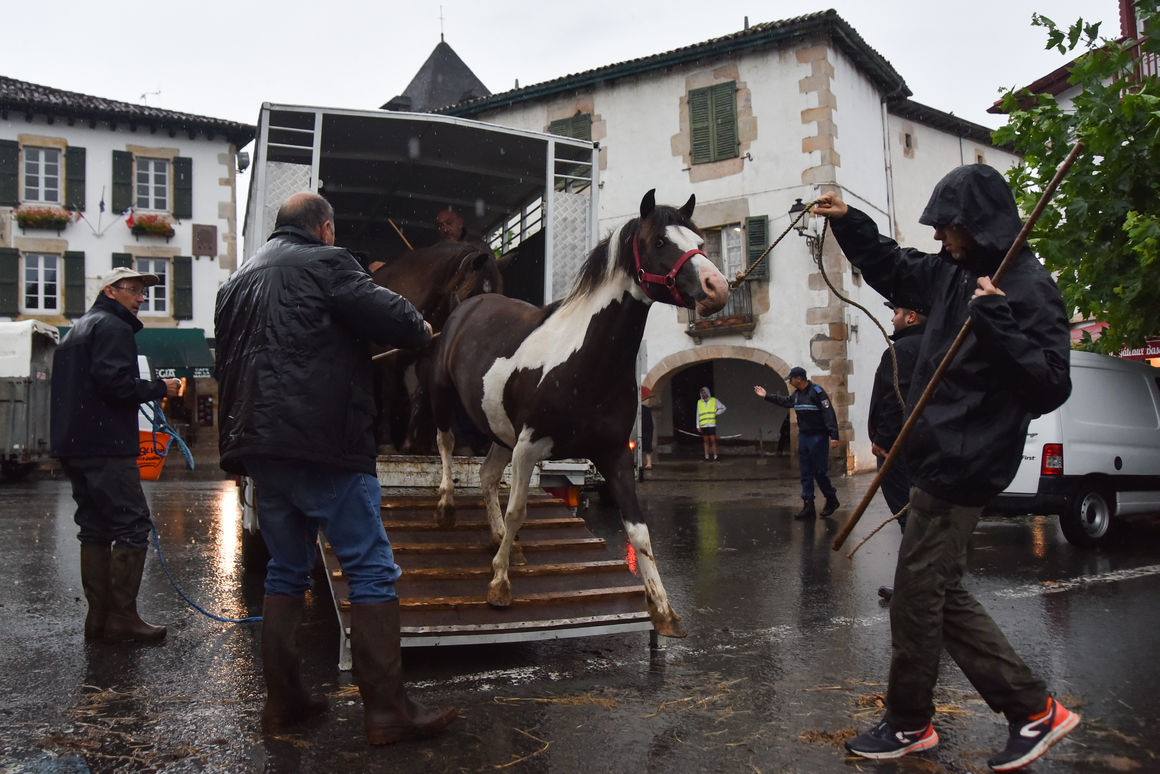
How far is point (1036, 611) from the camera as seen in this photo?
210 inches

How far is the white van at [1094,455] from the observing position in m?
8.02

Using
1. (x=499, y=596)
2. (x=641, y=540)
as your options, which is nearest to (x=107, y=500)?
(x=499, y=596)

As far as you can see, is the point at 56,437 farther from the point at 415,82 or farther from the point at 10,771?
the point at 415,82

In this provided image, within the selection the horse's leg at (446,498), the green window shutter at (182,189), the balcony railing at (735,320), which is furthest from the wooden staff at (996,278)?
the green window shutter at (182,189)

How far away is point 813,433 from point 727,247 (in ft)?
34.6

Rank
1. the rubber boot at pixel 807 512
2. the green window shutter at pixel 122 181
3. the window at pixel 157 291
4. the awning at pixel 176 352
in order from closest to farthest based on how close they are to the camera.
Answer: the rubber boot at pixel 807 512, the awning at pixel 176 352, the window at pixel 157 291, the green window shutter at pixel 122 181

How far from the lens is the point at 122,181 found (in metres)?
26.8

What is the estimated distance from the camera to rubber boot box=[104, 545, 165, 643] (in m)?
4.80

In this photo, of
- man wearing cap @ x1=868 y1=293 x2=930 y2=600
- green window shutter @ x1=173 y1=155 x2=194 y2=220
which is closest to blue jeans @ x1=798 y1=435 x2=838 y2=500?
man wearing cap @ x1=868 y1=293 x2=930 y2=600

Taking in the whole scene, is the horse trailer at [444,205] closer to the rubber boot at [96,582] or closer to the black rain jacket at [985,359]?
the rubber boot at [96,582]

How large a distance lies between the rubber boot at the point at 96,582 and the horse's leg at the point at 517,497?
2.13 m

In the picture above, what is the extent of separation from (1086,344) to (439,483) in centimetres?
835

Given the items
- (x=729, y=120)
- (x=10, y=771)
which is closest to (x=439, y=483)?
(x=10, y=771)

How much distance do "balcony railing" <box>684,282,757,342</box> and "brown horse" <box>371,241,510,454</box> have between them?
13697 millimetres
